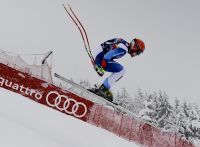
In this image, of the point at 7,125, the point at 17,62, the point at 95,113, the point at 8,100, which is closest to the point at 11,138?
the point at 7,125

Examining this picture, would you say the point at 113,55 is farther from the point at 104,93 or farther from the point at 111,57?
the point at 104,93

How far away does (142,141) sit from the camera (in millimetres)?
19734

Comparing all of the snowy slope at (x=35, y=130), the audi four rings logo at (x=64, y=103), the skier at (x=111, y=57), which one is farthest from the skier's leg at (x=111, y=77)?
the audi four rings logo at (x=64, y=103)

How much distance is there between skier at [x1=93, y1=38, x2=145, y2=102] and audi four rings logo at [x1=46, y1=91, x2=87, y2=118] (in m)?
6.24

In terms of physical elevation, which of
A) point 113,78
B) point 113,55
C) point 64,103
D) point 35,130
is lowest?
point 35,130

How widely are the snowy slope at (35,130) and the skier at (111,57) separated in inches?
61.4

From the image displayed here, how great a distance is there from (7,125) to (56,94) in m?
11.0

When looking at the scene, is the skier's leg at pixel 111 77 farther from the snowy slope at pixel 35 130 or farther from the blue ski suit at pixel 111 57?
the snowy slope at pixel 35 130

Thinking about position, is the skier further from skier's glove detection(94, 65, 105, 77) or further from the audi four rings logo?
the audi four rings logo

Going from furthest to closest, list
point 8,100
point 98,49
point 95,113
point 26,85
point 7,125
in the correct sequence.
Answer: point 95,113
point 26,85
point 98,49
point 8,100
point 7,125

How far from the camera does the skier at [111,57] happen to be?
1158cm

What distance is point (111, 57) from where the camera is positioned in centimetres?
1169

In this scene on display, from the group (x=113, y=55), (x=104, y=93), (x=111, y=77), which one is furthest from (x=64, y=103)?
(x=113, y=55)

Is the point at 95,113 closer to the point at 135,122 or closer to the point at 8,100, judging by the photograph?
the point at 135,122
